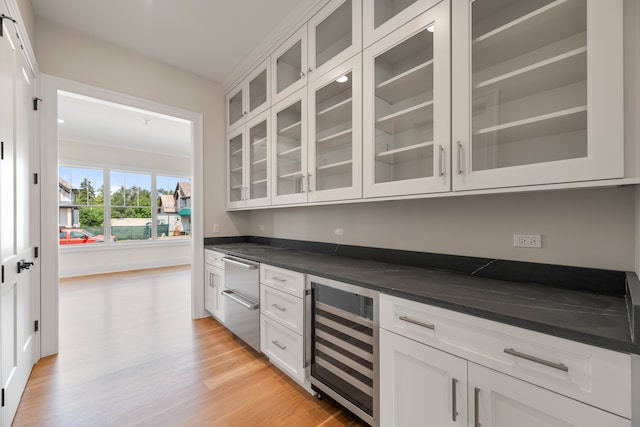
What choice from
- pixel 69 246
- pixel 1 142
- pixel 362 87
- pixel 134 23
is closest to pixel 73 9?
pixel 134 23

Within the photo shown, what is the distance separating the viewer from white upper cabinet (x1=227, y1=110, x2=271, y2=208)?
2.84 meters

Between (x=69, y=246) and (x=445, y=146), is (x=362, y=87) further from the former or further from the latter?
(x=69, y=246)

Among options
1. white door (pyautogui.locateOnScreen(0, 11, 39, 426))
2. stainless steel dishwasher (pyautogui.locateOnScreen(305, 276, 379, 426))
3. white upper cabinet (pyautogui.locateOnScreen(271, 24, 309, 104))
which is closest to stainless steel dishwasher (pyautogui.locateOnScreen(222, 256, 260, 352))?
stainless steel dishwasher (pyautogui.locateOnScreen(305, 276, 379, 426))

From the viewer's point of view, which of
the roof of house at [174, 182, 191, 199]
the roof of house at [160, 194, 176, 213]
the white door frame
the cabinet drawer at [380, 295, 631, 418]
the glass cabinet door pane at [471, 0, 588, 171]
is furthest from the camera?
the roof of house at [174, 182, 191, 199]

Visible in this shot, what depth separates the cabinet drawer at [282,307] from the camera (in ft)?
6.25

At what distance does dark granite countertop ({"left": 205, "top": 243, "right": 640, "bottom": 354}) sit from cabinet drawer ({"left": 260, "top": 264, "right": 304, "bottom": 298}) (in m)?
0.11

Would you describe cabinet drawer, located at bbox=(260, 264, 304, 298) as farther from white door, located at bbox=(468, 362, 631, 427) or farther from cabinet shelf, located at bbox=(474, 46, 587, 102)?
cabinet shelf, located at bbox=(474, 46, 587, 102)

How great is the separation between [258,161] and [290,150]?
0.58 m

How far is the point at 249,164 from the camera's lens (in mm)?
3117

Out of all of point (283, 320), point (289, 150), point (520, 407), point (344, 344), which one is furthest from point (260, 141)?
point (520, 407)

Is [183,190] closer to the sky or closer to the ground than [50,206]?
closer to the sky

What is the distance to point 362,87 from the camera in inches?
72.5

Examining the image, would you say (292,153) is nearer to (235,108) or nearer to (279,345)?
(235,108)

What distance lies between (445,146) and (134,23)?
2.88 m
